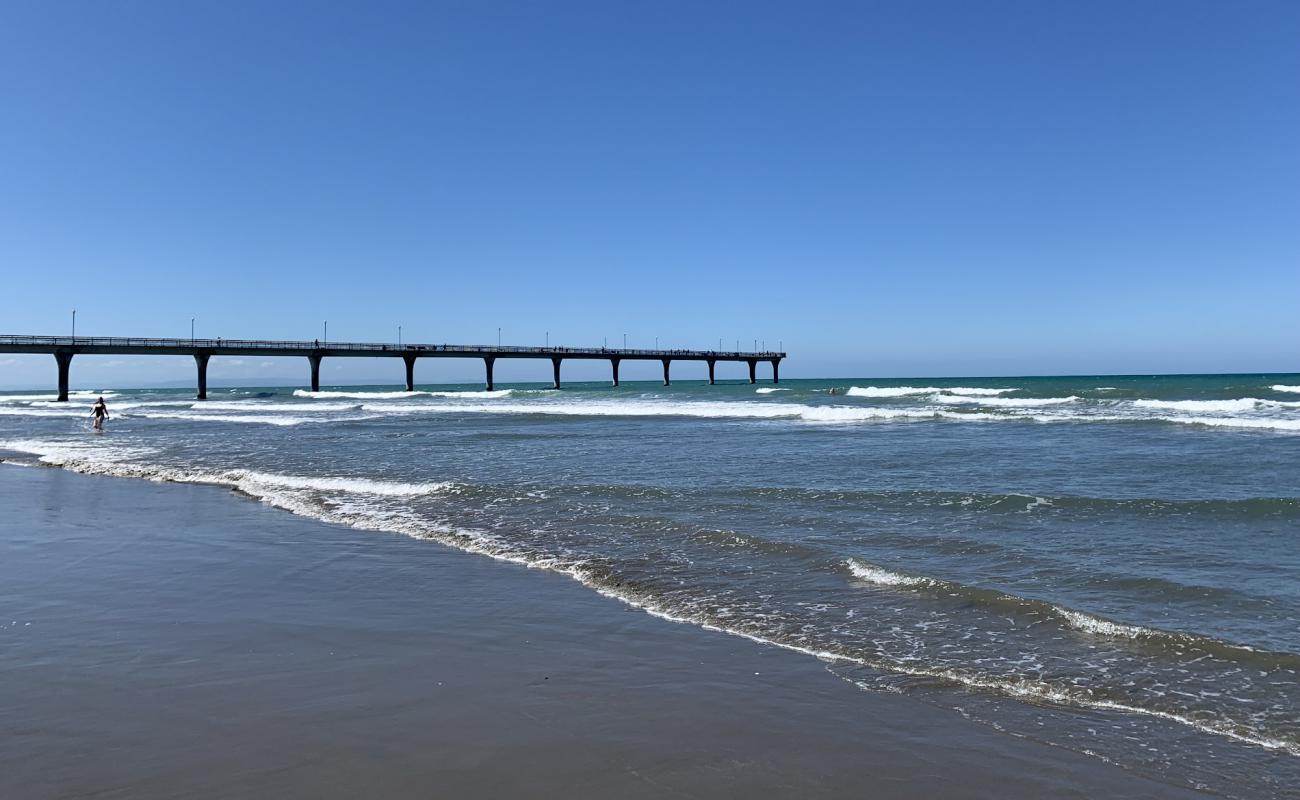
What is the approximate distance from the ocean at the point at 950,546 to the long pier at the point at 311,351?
139 feet

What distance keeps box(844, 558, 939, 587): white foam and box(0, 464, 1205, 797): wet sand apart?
2.19 meters

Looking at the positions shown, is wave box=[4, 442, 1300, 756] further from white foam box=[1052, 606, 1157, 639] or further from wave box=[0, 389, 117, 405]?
wave box=[0, 389, 117, 405]

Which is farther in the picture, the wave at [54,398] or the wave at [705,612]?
the wave at [54,398]

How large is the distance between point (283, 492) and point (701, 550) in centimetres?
813

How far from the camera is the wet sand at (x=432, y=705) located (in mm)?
3598

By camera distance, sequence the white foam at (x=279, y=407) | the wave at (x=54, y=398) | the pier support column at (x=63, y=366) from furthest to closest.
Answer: the wave at (x=54, y=398) → the pier support column at (x=63, y=366) → the white foam at (x=279, y=407)

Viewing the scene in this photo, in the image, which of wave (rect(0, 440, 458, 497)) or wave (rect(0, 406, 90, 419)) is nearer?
wave (rect(0, 440, 458, 497))

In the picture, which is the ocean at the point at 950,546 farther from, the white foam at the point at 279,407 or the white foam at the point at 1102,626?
the white foam at the point at 279,407

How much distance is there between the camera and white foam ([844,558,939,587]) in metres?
7.22

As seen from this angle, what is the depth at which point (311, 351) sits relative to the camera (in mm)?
69000

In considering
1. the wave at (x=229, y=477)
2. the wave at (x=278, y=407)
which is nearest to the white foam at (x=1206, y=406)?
the wave at (x=229, y=477)

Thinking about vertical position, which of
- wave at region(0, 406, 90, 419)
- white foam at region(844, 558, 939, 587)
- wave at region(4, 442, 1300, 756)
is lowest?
wave at region(4, 442, 1300, 756)

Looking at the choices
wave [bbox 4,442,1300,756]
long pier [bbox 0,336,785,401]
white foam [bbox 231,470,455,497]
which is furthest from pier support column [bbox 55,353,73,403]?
wave [bbox 4,442,1300,756]

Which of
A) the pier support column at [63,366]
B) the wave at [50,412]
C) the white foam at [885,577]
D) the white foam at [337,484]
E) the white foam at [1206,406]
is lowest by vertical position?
the white foam at [885,577]
